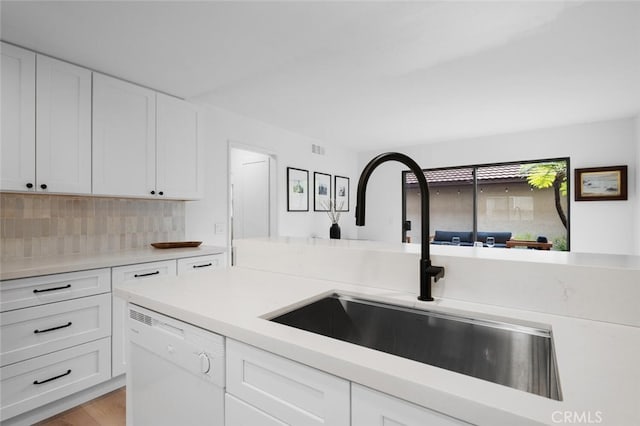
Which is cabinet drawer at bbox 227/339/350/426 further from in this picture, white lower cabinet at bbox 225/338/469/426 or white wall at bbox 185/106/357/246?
white wall at bbox 185/106/357/246

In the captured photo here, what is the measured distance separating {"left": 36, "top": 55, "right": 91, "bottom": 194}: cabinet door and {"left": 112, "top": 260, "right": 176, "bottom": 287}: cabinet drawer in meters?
0.66

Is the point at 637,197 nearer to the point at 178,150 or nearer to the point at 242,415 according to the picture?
the point at 242,415

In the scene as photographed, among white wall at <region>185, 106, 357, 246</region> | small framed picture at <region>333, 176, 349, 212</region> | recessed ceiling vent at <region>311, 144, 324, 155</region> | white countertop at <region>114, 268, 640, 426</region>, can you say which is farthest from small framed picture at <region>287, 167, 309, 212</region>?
white countertop at <region>114, 268, 640, 426</region>

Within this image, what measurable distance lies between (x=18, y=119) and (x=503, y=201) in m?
5.58

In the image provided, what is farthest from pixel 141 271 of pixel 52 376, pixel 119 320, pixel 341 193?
pixel 341 193

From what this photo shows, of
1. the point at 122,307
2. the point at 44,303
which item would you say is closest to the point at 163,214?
the point at 122,307

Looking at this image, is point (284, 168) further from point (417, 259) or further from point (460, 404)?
point (460, 404)

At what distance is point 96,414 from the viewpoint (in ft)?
6.59

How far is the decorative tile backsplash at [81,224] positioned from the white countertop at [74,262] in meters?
0.13

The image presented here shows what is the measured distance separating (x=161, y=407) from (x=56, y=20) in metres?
2.16

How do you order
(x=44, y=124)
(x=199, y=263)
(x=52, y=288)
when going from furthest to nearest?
(x=199, y=263)
(x=44, y=124)
(x=52, y=288)

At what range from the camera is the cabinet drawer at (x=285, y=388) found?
2.29 feet

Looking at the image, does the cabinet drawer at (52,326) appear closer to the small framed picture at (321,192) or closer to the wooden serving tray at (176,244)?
the wooden serving tray at (176,244)

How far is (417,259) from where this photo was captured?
1173 mm
